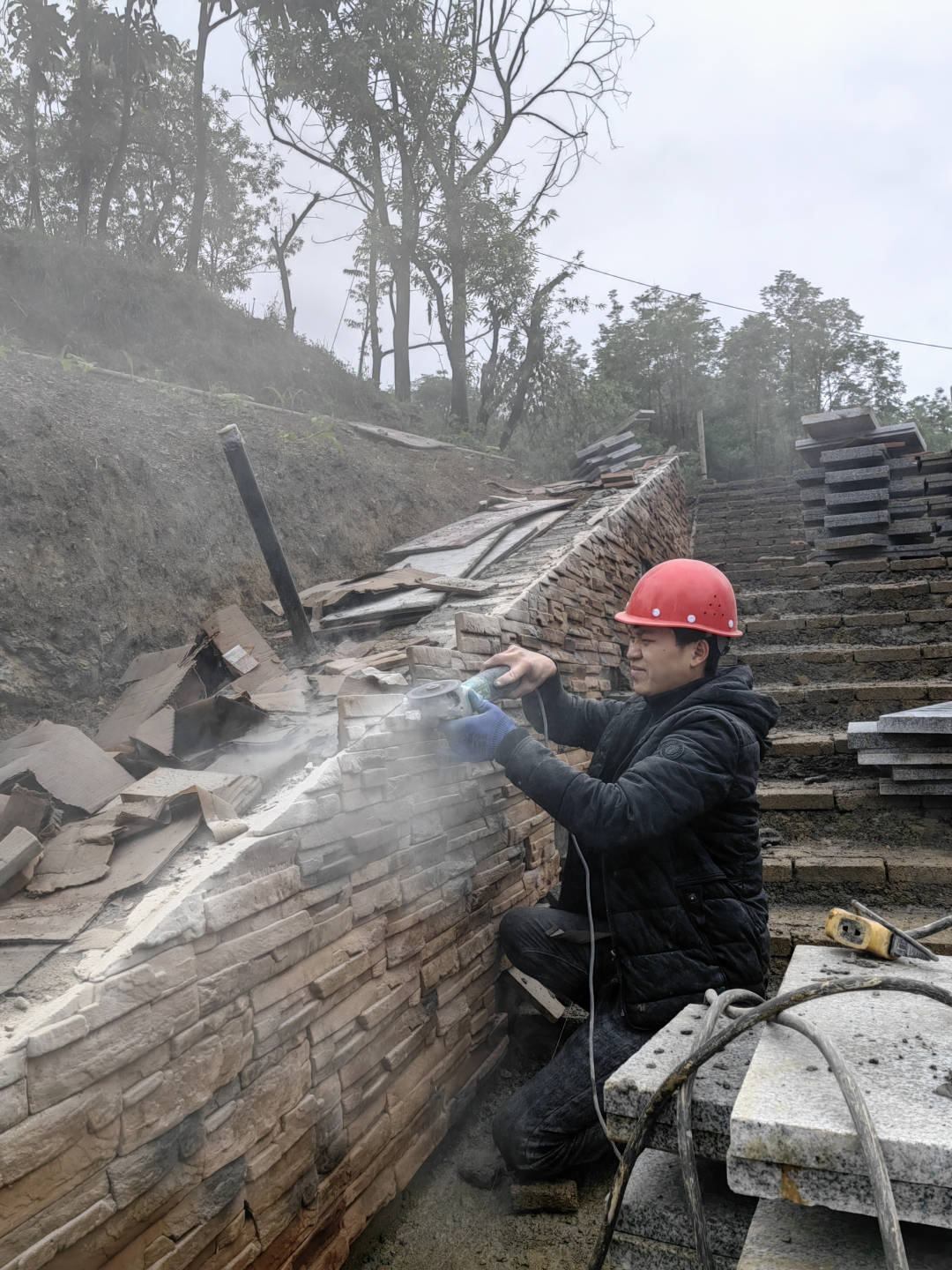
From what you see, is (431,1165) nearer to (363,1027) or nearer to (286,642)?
(363,1027)

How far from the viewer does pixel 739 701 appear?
99.8 inches

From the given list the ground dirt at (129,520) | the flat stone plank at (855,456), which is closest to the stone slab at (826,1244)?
the ground dirt at (129,520)

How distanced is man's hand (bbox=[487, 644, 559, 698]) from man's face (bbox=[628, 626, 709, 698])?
1.21ft

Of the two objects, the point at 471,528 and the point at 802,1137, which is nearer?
the point at 802,1137

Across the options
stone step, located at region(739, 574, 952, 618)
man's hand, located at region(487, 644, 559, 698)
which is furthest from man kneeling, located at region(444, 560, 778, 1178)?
stone step, located at region(739, 574, 952, 618)

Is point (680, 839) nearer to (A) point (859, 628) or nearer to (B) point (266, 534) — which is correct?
(B) point (266, 534)

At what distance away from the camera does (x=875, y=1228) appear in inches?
52.3

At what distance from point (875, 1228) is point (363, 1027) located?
1.45 m

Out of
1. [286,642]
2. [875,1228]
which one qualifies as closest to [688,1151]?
[875,1228]

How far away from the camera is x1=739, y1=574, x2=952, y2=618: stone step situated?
5914 mm

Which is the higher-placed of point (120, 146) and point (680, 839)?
point (120, 146)

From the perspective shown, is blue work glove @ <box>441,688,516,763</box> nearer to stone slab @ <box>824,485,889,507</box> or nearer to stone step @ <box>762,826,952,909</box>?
stone step @ <box>762,826,952,909</box>

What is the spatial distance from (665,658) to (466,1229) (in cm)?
193

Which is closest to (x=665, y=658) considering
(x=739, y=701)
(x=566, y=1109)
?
(x=739, y=701)
